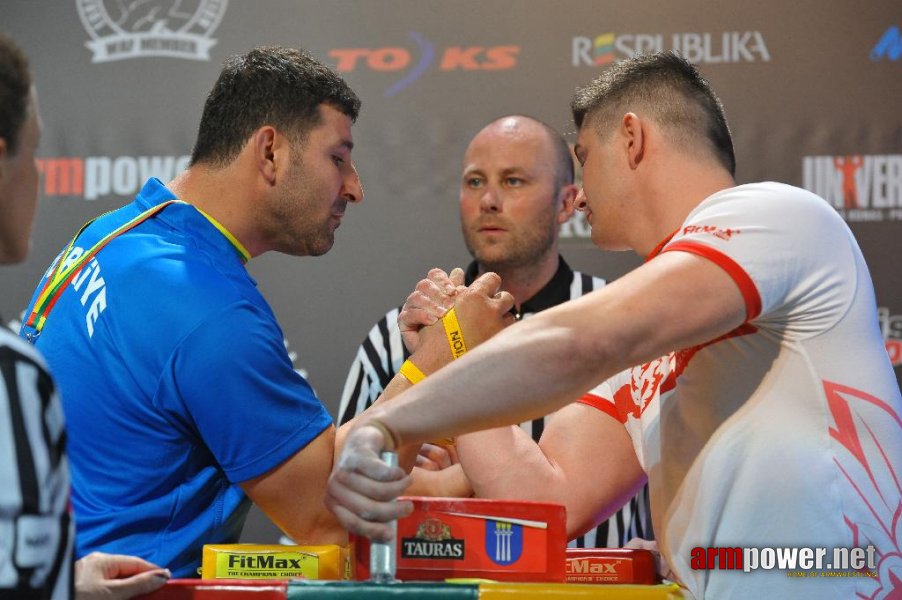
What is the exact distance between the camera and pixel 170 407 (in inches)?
67.2

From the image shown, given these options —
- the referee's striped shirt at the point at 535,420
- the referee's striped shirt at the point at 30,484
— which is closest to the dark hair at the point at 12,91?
the referee's striped shirt at the point at 30,484

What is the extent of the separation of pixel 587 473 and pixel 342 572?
689 mm

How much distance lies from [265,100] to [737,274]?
109 centimetres

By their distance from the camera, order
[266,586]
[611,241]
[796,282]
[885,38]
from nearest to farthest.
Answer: [266,586] < [796,282] < [611,241] < [885,38]

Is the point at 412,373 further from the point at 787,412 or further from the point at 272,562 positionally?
the point at 787,412

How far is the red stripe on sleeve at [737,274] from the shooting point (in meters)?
1.42

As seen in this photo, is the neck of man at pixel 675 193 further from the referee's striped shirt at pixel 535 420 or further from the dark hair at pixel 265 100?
the referee's striped shirt at pixel 535 420

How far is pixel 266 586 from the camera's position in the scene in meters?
1.26

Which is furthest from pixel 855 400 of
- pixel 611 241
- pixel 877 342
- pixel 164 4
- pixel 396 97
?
pixel 164 4

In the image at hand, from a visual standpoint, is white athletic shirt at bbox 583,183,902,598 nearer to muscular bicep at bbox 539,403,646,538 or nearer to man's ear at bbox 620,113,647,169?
man's ear at bbox 620,113,647,169

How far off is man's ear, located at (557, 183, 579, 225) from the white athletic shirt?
71.3 inches

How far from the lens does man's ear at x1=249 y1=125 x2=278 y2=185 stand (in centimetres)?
208

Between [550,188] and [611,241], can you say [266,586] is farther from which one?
[550,188]

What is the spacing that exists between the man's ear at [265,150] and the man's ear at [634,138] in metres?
0.68
